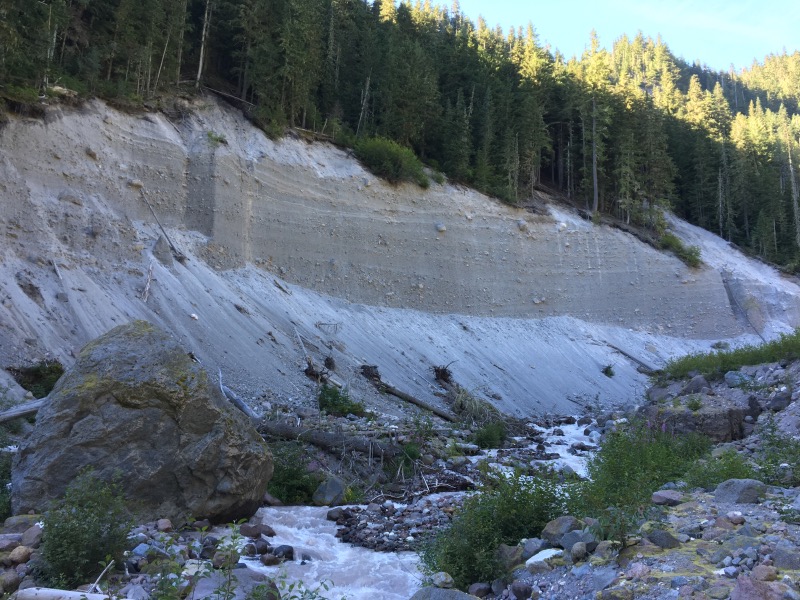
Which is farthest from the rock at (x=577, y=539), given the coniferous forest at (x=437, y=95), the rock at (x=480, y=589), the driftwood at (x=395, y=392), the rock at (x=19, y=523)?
the coniferous forest at (x=437, y=95)

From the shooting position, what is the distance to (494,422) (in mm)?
19750

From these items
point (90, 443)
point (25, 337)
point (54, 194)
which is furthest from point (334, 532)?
point (54, 194)

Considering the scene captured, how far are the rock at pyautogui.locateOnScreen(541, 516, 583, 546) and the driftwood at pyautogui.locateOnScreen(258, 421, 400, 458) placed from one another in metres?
6.34

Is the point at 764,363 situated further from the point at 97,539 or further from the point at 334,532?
the point at 97,539

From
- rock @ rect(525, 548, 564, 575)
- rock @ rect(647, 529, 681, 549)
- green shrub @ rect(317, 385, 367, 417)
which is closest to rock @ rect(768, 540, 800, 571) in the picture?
rock @ rect(647, 529, 681, 549)

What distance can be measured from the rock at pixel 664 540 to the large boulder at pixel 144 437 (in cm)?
567

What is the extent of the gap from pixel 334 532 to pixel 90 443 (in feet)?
12.6

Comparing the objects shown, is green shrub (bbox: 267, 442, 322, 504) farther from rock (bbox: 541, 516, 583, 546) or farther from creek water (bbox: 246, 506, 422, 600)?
rock (bbox: 541, 516, 583, 546)

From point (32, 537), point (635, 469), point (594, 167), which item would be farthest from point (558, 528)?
point (594, 167)

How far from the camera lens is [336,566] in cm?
818

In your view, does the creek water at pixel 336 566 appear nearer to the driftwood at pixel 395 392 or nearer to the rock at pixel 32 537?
the rock at pixel 32 537

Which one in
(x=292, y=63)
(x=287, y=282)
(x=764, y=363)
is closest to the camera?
(x=764, y=363)

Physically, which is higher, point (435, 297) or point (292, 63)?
point (292, 63)

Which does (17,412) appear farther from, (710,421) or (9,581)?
(710,421)
